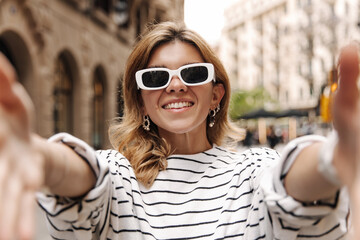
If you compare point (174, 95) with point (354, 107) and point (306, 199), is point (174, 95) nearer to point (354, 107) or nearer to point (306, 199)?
point (306, 199)

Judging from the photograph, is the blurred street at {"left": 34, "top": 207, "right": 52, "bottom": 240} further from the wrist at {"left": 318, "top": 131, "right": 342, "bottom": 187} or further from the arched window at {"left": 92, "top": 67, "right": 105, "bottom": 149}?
the arched window at {"left": 92, "top": 67, "right": 105, "bottom": 149}

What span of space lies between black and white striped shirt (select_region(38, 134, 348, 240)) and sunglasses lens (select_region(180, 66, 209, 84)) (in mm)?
344

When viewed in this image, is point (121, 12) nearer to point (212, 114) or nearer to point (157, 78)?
point (212, 114)

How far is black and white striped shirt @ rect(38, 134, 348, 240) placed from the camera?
118cm

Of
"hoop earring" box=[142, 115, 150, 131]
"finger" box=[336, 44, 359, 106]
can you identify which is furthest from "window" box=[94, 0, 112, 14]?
"finger" box=[336, 44, 359, 106]

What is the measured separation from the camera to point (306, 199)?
1106 mm

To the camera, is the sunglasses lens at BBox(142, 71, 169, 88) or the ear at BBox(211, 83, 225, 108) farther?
the ear at BBox(211, 83, 225, 108)

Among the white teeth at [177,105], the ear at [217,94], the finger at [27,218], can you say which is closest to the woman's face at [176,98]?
the white teeth at [177,105]

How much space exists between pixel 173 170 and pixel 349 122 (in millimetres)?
1080

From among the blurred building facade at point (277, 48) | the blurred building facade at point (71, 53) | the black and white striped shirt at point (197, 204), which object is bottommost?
the black and white striped shirt at point (197, 204)

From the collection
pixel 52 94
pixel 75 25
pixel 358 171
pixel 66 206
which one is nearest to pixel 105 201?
pixel 66 206

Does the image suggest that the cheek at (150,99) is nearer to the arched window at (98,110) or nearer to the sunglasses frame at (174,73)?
the sunglasses frame at (174,73)

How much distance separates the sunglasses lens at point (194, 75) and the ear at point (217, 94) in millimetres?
262

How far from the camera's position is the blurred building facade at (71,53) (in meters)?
9.12
